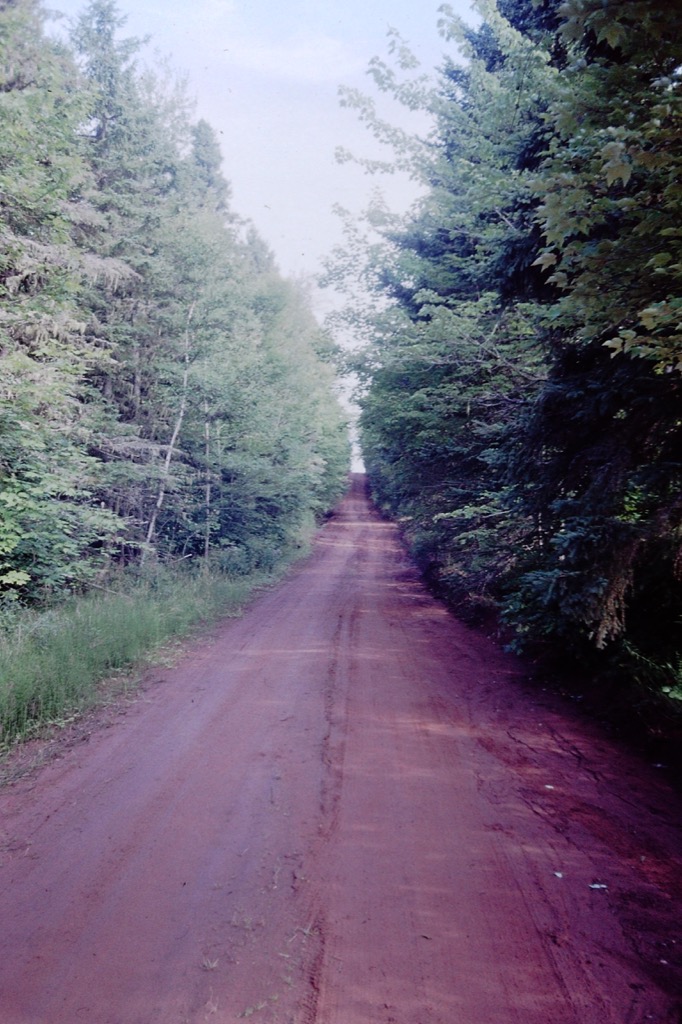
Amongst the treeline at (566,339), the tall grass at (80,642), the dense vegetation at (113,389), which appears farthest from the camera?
the dense vegetation at (113,389)

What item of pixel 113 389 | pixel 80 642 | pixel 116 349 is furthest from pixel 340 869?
pixel 113 389

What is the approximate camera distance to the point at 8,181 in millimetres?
7871

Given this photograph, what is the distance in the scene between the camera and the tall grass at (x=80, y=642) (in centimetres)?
602

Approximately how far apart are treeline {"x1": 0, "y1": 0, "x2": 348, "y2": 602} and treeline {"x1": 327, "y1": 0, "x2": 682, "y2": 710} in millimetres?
3775

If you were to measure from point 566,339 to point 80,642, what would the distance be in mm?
7187

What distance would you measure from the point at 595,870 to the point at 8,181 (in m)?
10.0

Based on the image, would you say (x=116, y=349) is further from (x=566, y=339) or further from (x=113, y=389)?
(x=566, y=339)

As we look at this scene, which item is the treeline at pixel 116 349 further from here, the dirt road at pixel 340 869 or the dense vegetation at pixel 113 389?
the dirt road at pixel 340 869

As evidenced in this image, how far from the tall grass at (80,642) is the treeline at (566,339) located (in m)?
5.18

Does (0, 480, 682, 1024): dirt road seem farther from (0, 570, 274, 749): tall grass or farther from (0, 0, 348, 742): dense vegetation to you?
(0, 0, 348, 742): dense vegetation

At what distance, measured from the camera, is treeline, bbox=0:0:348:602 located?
340 inches

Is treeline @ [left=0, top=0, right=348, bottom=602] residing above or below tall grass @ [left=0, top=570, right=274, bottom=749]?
above

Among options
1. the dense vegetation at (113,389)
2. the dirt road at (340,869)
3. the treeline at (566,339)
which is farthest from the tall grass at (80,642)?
the treeline at (566,339)

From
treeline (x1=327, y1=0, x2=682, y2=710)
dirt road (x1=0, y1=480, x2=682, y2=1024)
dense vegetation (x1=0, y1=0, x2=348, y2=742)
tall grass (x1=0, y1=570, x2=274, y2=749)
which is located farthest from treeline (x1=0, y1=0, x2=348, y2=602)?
dirt road (x1=0, y1=480, x2=682, y2=1024)
